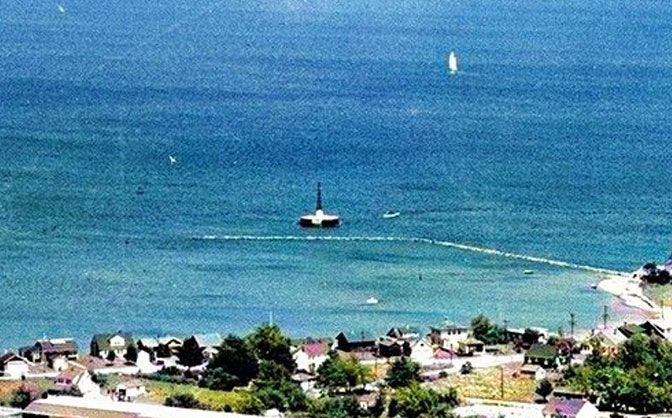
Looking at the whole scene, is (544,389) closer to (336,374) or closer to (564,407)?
(564,407)

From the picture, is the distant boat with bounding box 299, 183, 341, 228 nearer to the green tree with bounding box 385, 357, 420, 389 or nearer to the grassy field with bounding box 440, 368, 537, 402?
the grassy field with bounding box 440, 368, 537, 402

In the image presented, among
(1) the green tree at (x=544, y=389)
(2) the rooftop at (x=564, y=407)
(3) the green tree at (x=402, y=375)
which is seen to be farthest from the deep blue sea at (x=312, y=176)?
(2) the rooftop at (x=564, y=407)

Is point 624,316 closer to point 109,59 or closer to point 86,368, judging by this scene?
point 86,368

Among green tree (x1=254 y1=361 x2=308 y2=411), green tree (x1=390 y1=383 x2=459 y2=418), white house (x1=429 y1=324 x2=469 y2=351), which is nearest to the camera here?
green tree (x1=390 y1=383 x2=459 y2=418)

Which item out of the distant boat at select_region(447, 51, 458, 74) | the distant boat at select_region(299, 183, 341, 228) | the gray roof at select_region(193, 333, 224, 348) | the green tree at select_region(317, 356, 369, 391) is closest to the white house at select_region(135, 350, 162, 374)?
the gray roof at select_region(193, 333, 224, 348)

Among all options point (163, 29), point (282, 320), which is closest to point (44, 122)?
point (282, 320)
